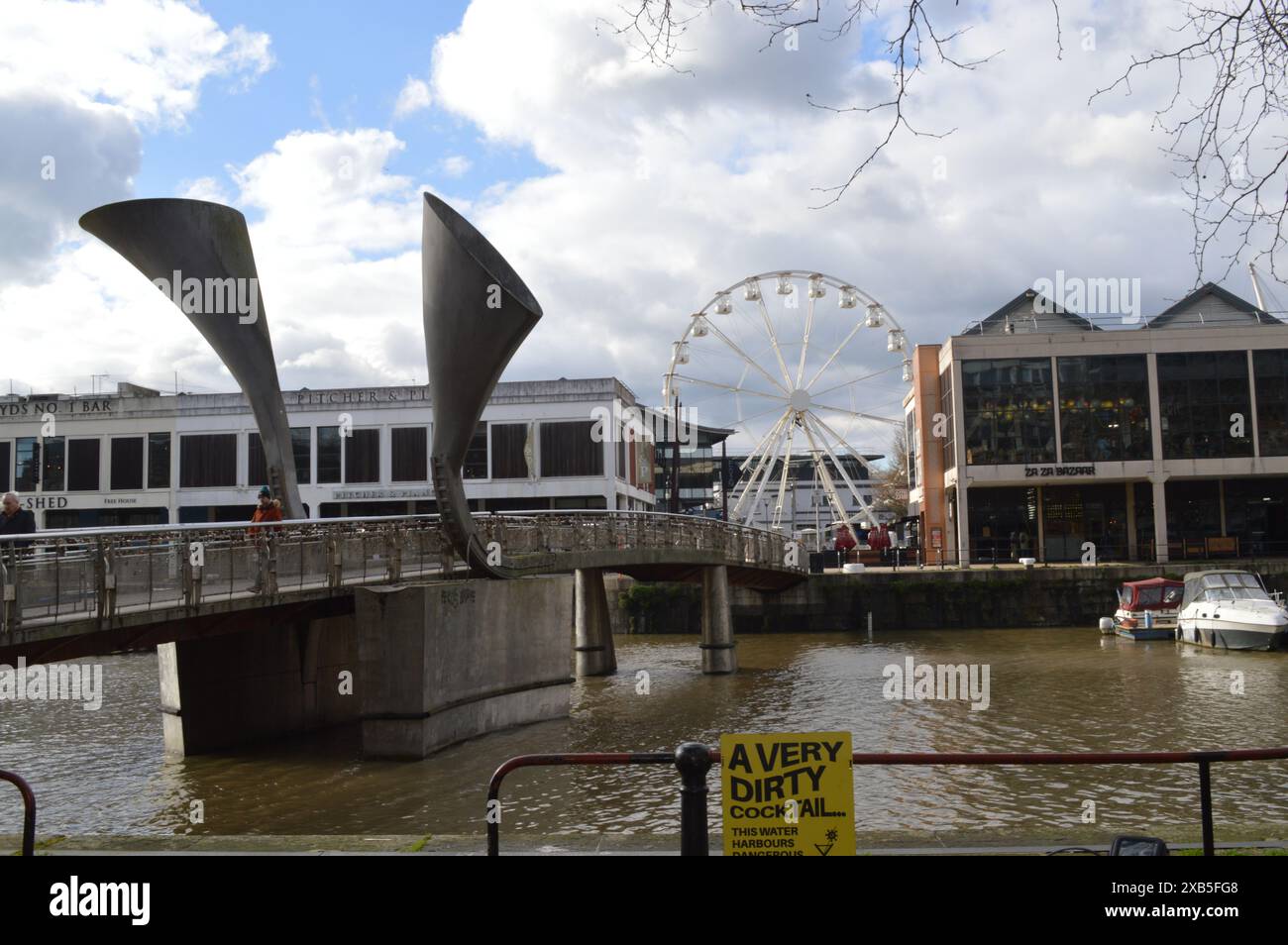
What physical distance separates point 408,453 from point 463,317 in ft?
136

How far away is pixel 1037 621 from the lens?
142 ft

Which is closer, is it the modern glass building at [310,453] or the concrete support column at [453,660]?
the concrete support column at [453,660]

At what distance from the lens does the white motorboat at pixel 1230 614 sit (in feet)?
103

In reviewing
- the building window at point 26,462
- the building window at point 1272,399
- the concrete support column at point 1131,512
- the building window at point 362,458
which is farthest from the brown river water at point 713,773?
the building window at point 26,462

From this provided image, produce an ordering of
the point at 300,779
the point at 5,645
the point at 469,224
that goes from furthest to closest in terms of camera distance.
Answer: the point at 469,224 < the point at 300,779 < the point at 5,645

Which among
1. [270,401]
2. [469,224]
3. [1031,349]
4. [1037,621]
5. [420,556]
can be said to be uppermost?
[1031,349]

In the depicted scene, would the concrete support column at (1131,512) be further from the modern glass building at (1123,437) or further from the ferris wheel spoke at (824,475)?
the ferris wheel spoke at (824,475)

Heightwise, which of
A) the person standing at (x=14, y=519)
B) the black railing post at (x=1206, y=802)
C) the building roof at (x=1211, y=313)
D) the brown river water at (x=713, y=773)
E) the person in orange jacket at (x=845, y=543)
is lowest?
the brown river water at (x=713, y=773)

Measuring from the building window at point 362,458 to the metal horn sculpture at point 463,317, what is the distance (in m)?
40.4

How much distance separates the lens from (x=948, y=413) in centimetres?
5569

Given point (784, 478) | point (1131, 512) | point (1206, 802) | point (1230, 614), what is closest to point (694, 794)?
point (1206, 802)
